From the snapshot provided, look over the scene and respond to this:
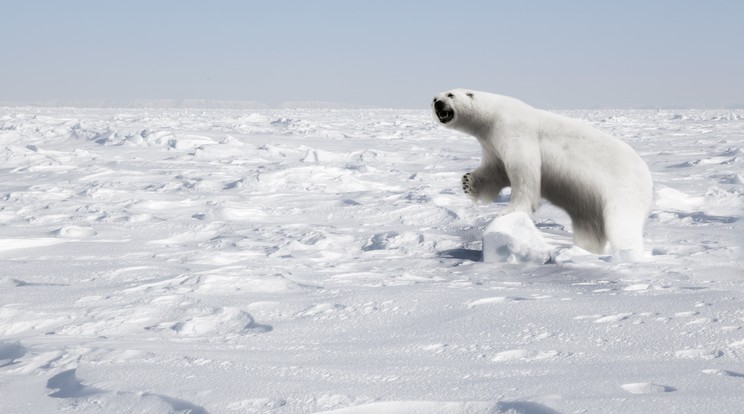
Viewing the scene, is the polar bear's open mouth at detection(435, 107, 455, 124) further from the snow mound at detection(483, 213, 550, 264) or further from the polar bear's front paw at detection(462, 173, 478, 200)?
the snow mound at detection(483, 213, 550, 264)

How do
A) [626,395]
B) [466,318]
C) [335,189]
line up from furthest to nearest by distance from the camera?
[335,189]
[466,318]
[626,395]

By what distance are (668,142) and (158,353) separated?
15853mm

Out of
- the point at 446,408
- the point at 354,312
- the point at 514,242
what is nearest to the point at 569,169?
the point at 514,242

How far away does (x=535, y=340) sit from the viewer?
2348 mm

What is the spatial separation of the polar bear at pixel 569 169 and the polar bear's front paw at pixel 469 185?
14 centimetres

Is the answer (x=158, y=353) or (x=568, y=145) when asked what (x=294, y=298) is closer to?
(x=158, y=353)

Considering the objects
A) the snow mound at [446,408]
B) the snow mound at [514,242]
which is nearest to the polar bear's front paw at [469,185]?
the snow mound at [514,242]

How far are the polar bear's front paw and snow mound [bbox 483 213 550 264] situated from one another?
852 millimetres

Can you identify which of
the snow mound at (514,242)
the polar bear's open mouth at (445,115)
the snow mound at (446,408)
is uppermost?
the polar bear's open mouth at (445,115)

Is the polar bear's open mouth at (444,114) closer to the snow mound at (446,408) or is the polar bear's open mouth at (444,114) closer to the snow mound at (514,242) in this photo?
the snow mound at (514,242)

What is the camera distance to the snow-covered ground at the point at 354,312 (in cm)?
189

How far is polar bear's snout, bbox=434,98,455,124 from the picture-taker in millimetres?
4684

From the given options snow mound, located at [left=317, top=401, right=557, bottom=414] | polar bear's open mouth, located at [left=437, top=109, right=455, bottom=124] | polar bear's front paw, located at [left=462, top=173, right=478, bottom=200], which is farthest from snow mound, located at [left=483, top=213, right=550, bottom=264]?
snow mound, located at [left=317, top=401, right=557, bottom=414]

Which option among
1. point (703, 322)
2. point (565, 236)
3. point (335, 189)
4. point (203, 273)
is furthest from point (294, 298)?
point (335, 189)
